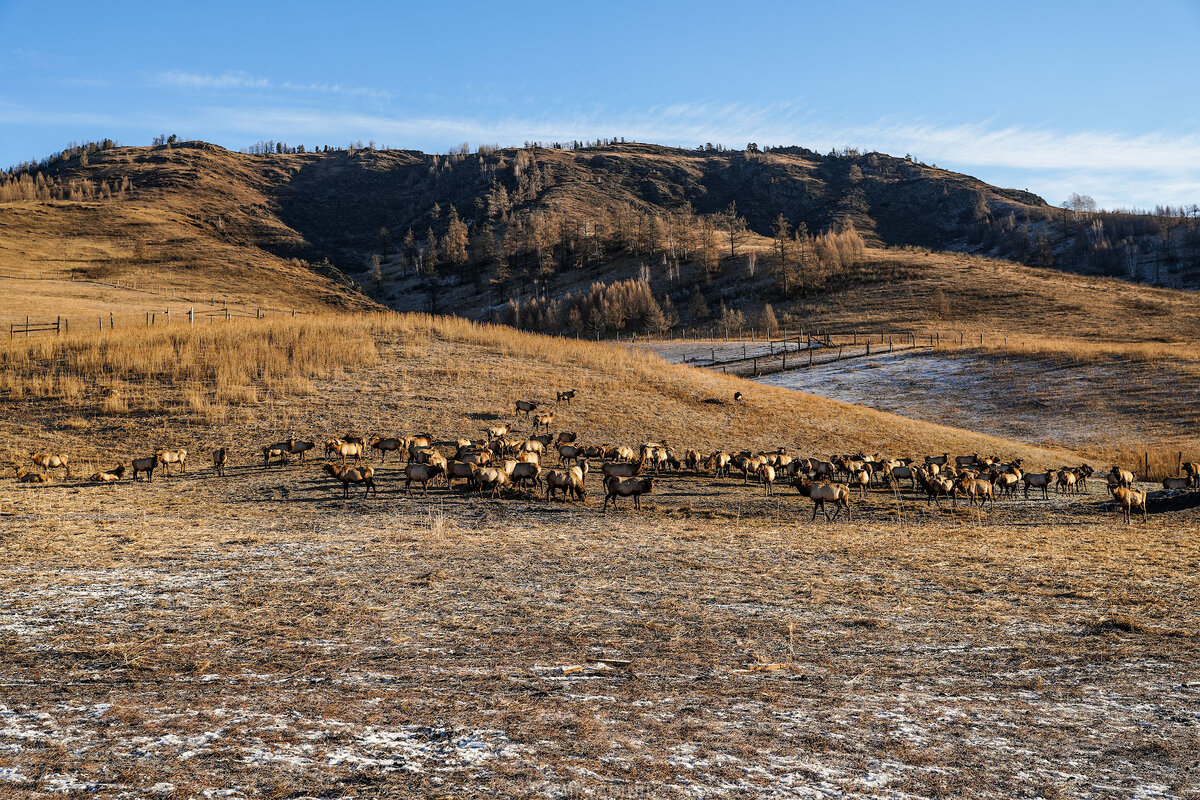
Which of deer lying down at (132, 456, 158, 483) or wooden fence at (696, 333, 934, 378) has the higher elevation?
wooden fence at (696, 333, 934, 378)

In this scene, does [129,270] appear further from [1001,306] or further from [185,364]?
[1001,306]

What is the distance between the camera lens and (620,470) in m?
22.5

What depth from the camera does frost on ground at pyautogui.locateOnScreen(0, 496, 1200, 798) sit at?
211 inches

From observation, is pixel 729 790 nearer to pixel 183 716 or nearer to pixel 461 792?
pixel 461 792

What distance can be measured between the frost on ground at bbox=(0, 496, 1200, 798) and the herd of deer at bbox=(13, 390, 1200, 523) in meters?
5.84

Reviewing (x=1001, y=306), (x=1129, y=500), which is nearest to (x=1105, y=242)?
(x=1001, y=306)

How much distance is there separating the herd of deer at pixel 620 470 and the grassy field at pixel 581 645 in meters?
0.80

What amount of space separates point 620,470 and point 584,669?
15.0 m

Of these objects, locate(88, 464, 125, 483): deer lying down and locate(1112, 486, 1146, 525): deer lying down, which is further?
locate(88, 464, 125, 483): deer lying down

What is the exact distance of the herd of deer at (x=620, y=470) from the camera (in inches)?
777

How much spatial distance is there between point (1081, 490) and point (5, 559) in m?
28.6

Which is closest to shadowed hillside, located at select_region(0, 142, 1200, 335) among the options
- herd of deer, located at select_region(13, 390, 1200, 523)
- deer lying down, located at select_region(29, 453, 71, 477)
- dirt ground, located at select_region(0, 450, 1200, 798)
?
deer lying down, located at select_region(29, 453, 71, 477)

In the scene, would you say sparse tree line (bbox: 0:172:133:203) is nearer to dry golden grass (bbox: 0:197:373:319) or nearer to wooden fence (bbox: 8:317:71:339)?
dry golden grass (bbox: 0:197:373:319)

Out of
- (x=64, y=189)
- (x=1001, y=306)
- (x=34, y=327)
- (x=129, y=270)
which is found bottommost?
(x=34, y=327)
